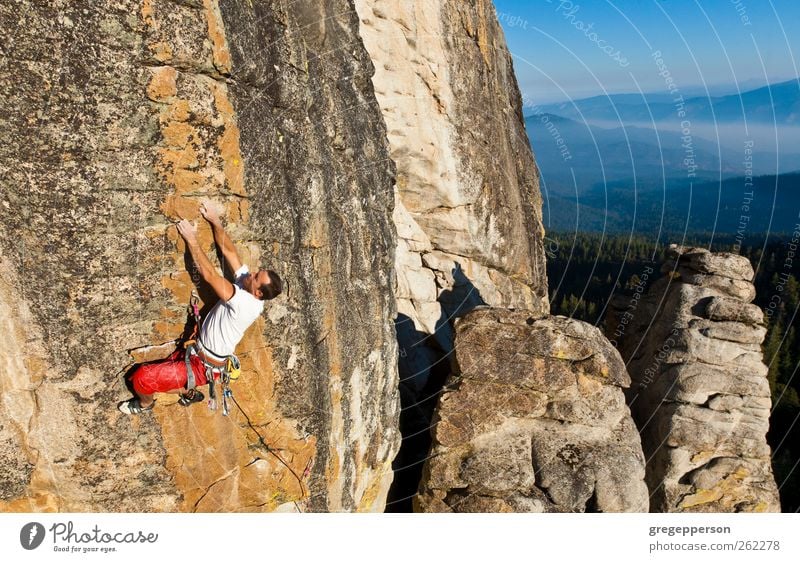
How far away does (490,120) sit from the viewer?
1800 cm

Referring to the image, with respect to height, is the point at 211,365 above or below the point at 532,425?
above

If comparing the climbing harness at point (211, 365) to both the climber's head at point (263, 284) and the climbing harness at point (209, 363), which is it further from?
the climber's head at point (263, 284)

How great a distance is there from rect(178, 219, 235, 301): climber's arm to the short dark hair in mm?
465

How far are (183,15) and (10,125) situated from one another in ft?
8.26

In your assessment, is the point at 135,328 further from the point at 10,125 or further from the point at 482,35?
the point at 482,35

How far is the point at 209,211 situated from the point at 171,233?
59cm

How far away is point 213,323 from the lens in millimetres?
8625

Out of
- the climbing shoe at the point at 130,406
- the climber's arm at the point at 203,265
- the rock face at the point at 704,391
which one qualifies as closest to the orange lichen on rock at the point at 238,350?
the climber's arm at the point at 203,265

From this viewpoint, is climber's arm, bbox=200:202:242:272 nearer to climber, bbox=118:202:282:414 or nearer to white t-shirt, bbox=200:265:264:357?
climber, bbox=118:202:282:414

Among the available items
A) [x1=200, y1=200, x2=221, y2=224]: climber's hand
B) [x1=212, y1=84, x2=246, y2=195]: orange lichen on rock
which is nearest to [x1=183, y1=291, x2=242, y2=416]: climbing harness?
[x1=200, y1=200, x2=221, y2=224]: climber's hand

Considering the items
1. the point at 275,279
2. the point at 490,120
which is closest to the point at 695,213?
the point at 490,120

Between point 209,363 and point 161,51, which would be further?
point 209,363

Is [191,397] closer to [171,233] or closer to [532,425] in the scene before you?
[171,233]

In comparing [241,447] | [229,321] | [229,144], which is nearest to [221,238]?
[229,321]
